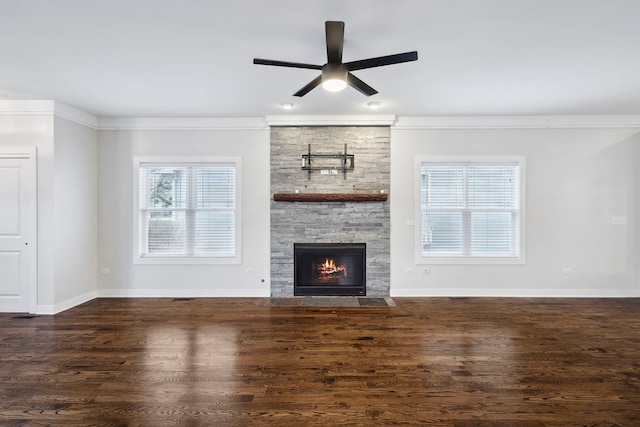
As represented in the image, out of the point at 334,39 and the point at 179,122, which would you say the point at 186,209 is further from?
the point at 334,39

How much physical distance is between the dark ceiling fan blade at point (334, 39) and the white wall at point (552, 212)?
2879 millimetres

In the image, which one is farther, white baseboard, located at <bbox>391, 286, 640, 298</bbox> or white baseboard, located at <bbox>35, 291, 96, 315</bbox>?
white baseboard, located at <bbox>391, 286, 640, 298</bbox>

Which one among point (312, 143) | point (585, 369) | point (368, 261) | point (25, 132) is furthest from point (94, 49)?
point (585, 369)

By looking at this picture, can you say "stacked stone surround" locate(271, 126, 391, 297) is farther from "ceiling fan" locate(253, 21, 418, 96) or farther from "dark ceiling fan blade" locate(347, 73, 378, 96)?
"ceiling fan" locate(253, 21, 418, 96)

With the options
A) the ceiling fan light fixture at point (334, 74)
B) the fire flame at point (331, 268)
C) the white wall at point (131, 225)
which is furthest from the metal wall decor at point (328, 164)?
the ceiling fan light fixture at point (334, 74)

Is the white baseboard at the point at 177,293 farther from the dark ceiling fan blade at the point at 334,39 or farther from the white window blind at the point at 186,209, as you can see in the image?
the dark ceiling fan blade at the point at 334,39

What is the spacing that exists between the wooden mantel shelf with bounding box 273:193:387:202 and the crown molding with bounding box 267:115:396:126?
1.09 meters

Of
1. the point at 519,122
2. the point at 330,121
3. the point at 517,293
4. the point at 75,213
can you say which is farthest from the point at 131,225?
the point at 519,122

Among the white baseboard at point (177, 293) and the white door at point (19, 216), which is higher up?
the white door at point (19, 216)

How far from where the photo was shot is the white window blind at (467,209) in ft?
17.5

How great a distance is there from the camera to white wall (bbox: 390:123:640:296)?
5.22 meters

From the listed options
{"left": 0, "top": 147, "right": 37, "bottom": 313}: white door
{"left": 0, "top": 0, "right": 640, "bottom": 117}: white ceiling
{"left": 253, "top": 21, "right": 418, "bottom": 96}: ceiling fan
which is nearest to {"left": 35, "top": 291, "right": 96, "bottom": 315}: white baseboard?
{"left": 0, "top": 147, "right": 37, "bottom": 313}: white door

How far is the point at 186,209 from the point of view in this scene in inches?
211

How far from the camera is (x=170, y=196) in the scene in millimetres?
5402
